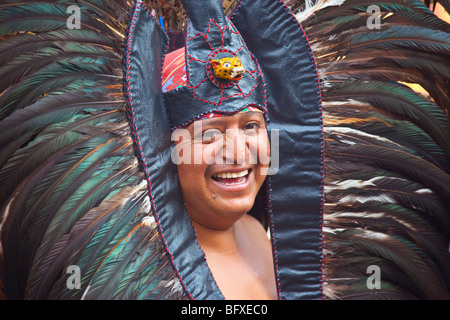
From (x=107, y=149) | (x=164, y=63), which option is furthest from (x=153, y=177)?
(x=164, y=63)

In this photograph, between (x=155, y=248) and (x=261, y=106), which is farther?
(x=261, y=106)

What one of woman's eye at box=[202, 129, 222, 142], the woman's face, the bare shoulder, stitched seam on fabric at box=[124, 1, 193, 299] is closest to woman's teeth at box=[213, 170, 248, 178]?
the woman's face

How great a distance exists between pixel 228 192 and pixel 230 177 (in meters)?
0.06

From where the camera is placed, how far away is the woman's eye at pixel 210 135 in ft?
6.33

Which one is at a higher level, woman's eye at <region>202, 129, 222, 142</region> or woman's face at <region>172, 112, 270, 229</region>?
woman's eye at <region>202, 129, 222, 142</region>

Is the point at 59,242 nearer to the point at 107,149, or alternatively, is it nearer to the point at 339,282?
the point at 107,149

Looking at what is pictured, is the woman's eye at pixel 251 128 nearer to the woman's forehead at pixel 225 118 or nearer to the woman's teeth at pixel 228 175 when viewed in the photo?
the woman's forehead at pixel 225 118

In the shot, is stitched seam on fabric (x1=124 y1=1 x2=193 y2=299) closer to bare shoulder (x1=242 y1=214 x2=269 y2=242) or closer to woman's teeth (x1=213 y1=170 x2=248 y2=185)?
woman's teeth (x1=213 y1=170 x2=248 y2=185)

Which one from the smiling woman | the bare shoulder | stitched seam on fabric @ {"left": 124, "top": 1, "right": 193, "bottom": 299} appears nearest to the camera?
stitched seam on fabric @ {"left": 124, "top": 1, "right": 193, "bottom": 299}

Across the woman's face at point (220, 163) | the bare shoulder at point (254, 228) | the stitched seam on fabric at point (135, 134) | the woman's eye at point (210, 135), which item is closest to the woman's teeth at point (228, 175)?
the woman's face at point (220, 163)

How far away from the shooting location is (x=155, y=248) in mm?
1866

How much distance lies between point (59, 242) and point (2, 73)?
0.58m

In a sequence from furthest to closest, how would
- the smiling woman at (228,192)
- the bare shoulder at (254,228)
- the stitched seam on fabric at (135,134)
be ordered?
the bare shoulder at (254,228) → the smiling woman at (228,192) → the stitched seam on fabric at (135,134)

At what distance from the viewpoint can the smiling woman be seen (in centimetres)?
194
